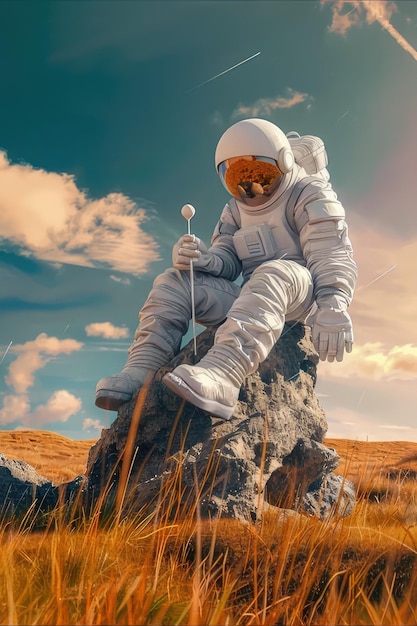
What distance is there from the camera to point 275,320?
3062 mm

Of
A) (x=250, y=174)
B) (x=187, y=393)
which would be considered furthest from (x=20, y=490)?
(x=250, y=174)

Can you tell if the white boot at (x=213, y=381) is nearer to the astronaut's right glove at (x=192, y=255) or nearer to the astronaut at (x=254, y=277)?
the astronaut at (x=254, y=277)

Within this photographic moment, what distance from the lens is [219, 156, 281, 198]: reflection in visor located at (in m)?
3.60

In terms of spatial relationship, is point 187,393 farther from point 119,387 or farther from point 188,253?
point 188,253

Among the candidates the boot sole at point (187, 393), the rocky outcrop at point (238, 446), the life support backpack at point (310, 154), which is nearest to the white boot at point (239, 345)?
the boot sole at point (187, 393)

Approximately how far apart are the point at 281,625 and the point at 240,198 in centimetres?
271

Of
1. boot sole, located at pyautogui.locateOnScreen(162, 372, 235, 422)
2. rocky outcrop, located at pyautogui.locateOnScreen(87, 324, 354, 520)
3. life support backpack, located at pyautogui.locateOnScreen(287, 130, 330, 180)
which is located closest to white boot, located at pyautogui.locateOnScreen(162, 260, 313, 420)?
boot sole, located at pyautogui.locateOnScreen(162, 372, 235, 422)

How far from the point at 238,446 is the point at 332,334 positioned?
0.85 m

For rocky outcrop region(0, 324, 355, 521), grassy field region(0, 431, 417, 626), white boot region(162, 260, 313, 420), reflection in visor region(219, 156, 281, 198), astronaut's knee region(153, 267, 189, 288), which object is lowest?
grassy field region(0, 431, 417, 626)

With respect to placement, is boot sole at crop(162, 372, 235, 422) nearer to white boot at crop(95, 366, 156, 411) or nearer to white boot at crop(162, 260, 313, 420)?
white boot at crop(162, 260, 313, 420)

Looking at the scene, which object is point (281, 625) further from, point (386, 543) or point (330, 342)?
point (330, 342)

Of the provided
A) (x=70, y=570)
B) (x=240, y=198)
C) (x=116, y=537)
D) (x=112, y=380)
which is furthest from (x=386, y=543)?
(x=240, y=198)

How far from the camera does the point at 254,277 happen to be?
3.22 m

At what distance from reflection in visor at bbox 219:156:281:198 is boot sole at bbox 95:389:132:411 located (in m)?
1.48
